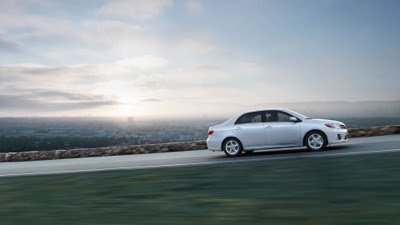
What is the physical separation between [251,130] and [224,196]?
9.87 m

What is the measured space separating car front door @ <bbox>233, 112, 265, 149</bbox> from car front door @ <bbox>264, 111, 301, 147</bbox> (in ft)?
0.64

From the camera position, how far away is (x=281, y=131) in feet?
52.6

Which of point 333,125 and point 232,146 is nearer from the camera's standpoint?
point 333,125

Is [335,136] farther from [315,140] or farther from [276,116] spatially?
[276,116]

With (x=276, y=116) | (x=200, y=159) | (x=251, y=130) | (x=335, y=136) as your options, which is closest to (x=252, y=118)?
(x=251, y=130)

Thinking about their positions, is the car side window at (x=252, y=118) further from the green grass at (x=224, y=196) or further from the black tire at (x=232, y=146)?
the green grass at (x=224, y=196)

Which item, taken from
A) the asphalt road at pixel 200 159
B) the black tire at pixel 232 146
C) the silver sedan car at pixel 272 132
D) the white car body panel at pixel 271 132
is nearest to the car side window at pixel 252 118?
the silver sedan car at pixel 272 132

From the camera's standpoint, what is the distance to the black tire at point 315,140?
15.9m

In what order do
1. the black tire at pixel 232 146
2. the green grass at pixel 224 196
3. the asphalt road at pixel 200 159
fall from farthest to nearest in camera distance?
the black tire at pixel 232 146 → the asphalt road at pixel 200 159 → the green grass at pixel 224 196

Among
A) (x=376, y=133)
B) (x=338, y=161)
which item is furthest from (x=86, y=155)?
(x=338, y=161)

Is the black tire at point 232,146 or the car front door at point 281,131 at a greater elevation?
the car front door at point 281,131

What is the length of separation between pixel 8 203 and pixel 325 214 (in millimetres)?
4626

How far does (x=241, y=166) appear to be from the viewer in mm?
9727

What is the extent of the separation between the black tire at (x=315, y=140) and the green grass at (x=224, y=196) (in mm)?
6360
